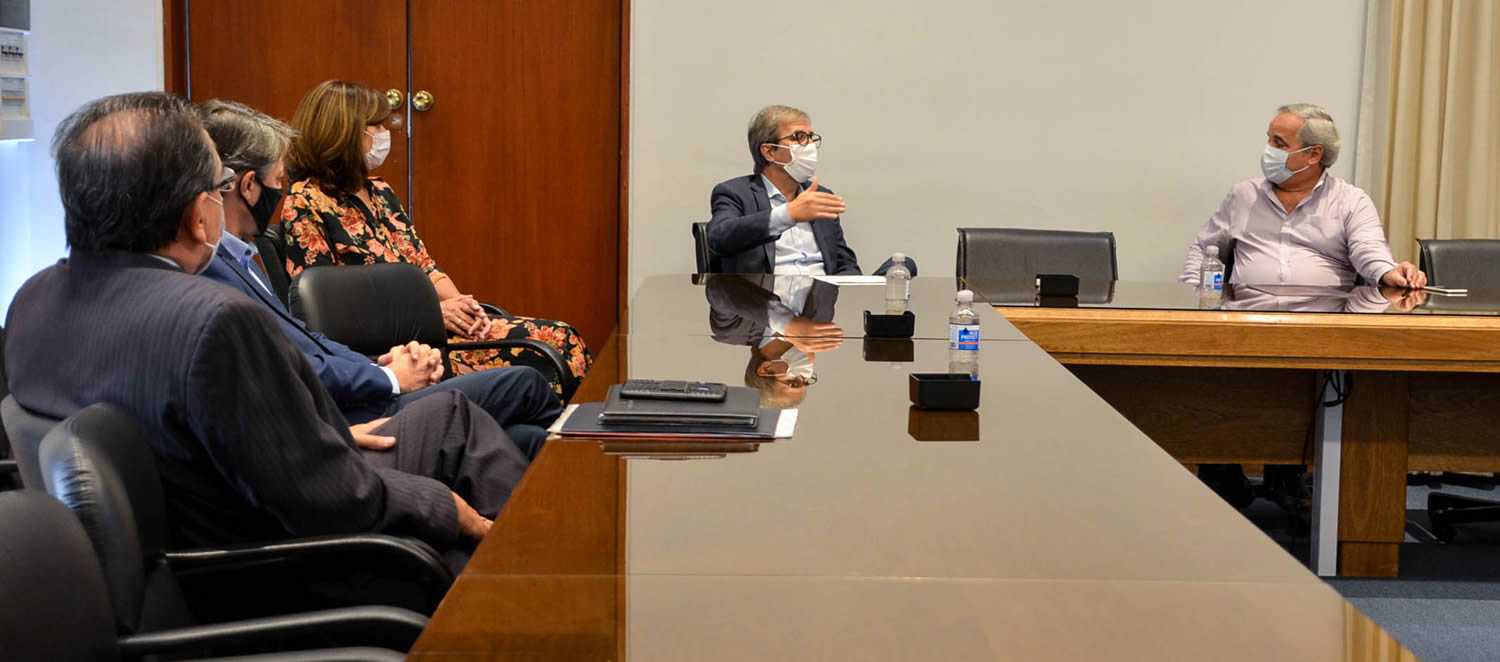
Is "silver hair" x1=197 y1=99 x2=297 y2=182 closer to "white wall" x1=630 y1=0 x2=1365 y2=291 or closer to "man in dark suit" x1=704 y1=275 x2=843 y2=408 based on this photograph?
"man in dark suit" x1=704 y1=275 x2=843 y2=408

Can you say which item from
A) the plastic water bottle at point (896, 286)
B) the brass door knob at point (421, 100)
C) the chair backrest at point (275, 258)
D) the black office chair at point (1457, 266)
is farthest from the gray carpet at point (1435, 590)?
the brass door knob at point (421, 100)

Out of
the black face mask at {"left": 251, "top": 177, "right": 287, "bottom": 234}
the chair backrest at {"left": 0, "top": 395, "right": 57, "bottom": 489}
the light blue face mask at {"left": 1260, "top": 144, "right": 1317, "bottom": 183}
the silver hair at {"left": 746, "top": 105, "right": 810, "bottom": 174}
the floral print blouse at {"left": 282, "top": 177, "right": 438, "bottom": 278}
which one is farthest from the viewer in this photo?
the silver hair at {"left": 746, "top": 105, "right": 810, "bottom": 174}

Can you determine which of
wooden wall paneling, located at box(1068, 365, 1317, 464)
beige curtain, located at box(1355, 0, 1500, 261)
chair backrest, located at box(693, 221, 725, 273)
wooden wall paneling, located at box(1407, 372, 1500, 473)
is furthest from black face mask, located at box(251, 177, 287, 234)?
beige curtain, located at box(1355, 0, 1500, 261)

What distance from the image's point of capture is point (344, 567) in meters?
1.71

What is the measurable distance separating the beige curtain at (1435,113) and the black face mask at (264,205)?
4329mm

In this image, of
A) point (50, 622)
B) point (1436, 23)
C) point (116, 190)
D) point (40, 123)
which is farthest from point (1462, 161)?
point (40, 123)

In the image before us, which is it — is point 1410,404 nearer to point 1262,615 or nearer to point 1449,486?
point 1449,486

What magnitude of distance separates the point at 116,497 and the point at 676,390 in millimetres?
762

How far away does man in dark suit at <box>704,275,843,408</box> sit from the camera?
217cm

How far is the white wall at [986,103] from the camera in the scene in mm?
5266

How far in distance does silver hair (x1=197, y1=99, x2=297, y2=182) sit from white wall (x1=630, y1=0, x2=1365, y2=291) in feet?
9.20

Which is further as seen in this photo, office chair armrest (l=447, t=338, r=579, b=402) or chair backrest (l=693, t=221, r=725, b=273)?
chair backrest (l=693, t=221, r=725, b=273)

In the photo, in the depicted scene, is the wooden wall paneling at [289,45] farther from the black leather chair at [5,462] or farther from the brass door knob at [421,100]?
the black leather chair at [5,462]

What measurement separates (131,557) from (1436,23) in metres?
5.11
